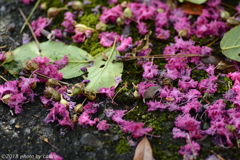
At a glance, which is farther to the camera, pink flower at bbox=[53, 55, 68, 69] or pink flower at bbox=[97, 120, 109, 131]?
pink flower at bbox=[53, 55, 68, 69]

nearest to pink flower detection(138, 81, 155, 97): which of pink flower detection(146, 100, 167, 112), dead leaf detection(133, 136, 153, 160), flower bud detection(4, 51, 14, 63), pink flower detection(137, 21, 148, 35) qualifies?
pink flower detection(146, 100, 167, 112)

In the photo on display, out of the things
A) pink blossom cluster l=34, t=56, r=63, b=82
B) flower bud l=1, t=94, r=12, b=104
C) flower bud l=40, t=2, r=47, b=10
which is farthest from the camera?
flower bud l=40, t=2, r=47, b=10

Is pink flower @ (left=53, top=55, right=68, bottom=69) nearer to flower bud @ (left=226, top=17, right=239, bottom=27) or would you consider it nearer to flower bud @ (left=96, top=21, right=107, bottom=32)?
flower bud @ (left=96, top=21, right=107, bottom=32)

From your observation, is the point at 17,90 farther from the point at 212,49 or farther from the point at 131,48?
the point at 212,49

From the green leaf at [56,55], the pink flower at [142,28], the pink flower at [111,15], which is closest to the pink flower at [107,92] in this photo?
the green leaf at [56,55]

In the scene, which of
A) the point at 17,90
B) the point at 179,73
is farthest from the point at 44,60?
the point at 179,73

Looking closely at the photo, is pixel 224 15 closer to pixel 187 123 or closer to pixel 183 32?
pixel 183 32

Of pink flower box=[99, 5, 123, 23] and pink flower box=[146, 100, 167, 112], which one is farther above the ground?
pink flower box=[99, 5, 123, 23]

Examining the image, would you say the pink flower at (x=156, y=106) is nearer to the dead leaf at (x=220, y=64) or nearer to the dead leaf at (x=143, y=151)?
the dead leaf at (x=143, y=151)
